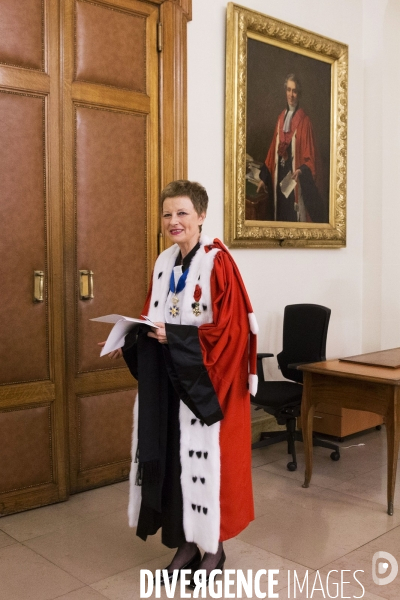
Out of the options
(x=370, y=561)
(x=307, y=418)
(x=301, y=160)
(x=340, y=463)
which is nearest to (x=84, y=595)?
(x=370, y=561)

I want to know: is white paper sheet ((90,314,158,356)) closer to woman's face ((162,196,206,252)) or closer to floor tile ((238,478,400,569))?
woman's face ((162,196,206,252))

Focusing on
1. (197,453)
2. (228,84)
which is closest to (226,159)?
(228,84)

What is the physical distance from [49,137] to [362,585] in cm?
304

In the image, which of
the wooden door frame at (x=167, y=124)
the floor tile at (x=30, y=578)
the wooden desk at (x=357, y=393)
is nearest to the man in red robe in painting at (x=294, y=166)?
the wooden door frame at (x=167, y=124)

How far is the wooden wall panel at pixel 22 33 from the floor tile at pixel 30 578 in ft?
9.06

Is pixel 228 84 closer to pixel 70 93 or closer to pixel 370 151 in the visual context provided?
pixel 70 93

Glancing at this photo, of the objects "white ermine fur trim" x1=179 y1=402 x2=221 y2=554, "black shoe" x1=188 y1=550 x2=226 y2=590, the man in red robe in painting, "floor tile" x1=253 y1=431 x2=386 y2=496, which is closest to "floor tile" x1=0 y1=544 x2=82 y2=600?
"black shoe" x1=188 y1=550 x2=226 y2=590

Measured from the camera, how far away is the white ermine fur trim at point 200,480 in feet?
9.70

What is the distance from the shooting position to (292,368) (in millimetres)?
4918

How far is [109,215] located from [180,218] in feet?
5.03

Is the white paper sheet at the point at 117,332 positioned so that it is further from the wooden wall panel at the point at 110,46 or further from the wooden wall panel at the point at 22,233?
the wooden wall panel at the point at 110,46

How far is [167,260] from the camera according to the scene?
3.23m

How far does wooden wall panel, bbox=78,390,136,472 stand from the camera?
445 centimetres

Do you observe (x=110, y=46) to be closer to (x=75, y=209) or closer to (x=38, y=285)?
(x=75, y=209)
